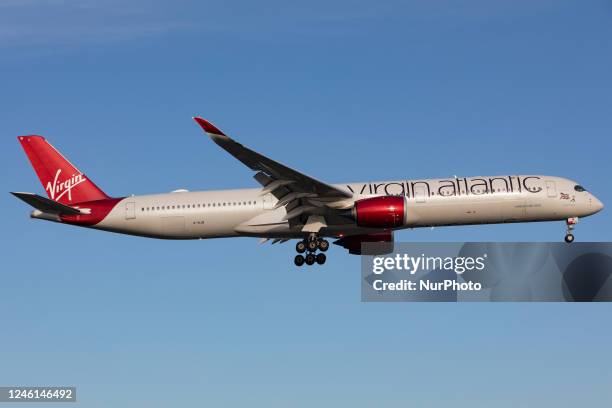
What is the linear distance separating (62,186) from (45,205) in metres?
3.89

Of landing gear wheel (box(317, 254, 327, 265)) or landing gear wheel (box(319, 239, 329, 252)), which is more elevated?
landing gear wheel (box(319, 239, 329, 252))

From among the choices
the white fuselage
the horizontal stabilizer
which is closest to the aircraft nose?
the white fuselage

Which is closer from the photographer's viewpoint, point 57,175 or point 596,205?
point 596,205

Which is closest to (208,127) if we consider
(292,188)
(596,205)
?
(292,188)

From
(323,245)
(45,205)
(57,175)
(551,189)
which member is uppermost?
(57,175)

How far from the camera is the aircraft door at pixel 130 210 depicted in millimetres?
89812

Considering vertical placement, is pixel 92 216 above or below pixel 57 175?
below

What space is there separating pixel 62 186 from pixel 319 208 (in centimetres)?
1421

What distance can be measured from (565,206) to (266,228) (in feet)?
49.6

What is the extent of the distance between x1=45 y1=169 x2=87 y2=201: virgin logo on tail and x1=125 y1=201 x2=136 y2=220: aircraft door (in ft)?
12.6

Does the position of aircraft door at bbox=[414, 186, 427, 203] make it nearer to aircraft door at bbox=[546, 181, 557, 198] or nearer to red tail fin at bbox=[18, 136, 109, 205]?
aircraft door at bbox=[546, 181, 557, 198]

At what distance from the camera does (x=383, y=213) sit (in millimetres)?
86312

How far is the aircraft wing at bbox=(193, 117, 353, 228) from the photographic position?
277 feet

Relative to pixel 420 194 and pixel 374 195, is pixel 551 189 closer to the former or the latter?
pixel 420 194
